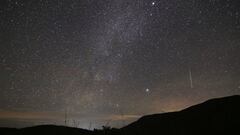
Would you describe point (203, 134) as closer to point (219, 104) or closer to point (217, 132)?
point (217, 132)

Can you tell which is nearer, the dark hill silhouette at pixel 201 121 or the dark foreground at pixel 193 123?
the dark hill silhouette at pixel 201 121

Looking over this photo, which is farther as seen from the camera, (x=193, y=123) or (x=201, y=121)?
(x=193, y=123)

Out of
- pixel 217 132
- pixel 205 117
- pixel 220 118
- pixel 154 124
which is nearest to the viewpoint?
pixel 217 132

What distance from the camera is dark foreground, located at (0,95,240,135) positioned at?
2660cm

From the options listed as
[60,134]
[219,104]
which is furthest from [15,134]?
[219,104]

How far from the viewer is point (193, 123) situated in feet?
99.9

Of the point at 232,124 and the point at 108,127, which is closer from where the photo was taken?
the point at 232,124

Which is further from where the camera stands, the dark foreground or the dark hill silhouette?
the dark foreground

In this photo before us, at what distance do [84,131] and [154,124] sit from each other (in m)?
12.4

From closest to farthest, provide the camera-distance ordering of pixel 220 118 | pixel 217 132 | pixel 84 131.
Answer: pixel 217 132 < pixel 220 118 < pixel 84 131

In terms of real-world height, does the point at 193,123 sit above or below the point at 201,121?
below

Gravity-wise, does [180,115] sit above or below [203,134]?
above

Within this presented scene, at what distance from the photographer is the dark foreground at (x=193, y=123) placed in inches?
1047

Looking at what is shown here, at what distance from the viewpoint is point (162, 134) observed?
31.7 m
